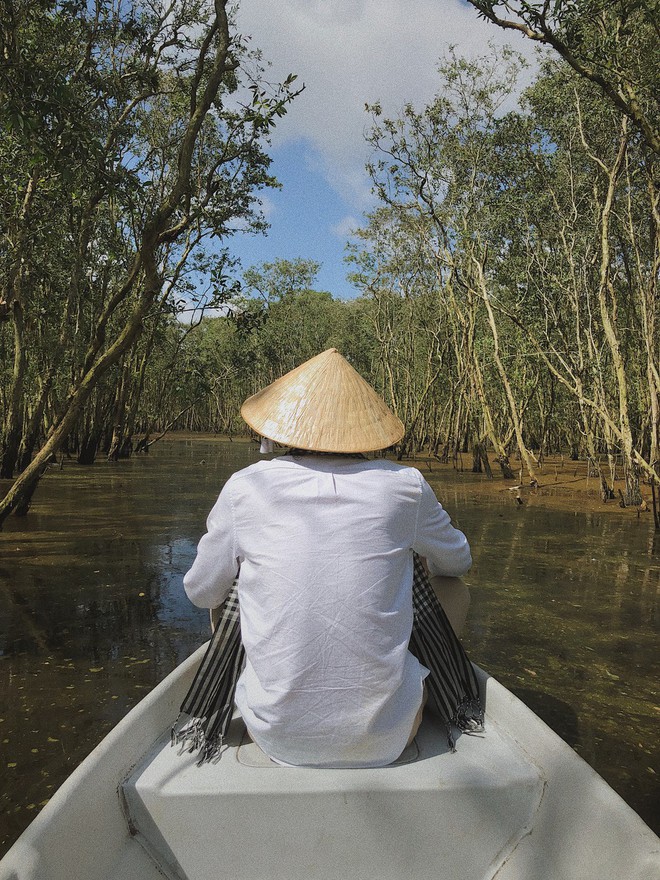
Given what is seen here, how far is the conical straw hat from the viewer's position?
197cm

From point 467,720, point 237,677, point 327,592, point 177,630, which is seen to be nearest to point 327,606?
point 327,592

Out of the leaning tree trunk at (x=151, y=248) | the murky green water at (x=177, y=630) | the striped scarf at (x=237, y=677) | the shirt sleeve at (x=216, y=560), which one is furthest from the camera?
the leaning tree trunk at (x=151, y=248)

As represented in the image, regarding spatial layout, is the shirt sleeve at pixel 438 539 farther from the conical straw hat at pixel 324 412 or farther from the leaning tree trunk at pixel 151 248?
the leaning tree trunk at pixel 151 248

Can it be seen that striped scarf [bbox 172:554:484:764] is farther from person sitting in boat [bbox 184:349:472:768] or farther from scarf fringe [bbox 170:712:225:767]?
person sitting in boat [bbox 184:349:472:768]

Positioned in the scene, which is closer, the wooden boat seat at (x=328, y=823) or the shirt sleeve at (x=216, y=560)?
the wooden boat seat at (x=328, y=823)

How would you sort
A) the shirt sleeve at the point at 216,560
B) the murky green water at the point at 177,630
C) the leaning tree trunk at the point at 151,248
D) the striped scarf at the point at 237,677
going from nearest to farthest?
the shirt sleeve at the point at 216,560 → the striped scarf at the point at 237,677 → the murky green water at the point at 177,630 → the leaning tree trunk at the point at 151,248

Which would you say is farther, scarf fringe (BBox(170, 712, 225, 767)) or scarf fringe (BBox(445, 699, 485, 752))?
scarf fringe (BBox(445, 699, 485, 752))

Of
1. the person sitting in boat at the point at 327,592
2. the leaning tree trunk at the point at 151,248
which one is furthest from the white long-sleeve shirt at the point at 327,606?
the leaning tree trunk at the point at 151,248

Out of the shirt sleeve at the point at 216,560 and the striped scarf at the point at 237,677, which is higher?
the shirt sleeve at the point at 216,560

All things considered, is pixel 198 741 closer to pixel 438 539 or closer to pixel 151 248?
pixel 438 539

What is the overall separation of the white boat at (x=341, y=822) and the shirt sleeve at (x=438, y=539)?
577mm

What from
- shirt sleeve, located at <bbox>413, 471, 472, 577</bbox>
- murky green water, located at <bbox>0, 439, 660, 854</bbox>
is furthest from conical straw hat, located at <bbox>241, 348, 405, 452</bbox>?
murky green water, located at <bbox>0, 439, 660, 854</bbox>

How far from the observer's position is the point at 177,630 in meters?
4.74

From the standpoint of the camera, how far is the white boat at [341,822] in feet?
5.61
